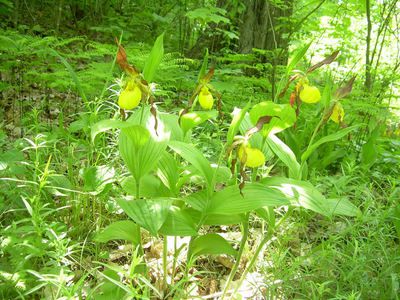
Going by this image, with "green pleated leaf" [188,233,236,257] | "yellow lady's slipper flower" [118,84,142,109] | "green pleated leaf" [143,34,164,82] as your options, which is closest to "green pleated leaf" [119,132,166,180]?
"yellow lady's slipper flower" [118,84,142,109]

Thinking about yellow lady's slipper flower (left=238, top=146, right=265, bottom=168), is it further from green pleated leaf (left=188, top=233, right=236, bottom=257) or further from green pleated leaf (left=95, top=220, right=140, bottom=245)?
green pleated leaf (left=95, top=220, right=140, bottom=245)

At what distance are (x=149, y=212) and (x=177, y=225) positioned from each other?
0.14 meters

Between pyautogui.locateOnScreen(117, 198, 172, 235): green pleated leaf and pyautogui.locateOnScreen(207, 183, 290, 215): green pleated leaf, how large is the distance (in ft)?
0.55

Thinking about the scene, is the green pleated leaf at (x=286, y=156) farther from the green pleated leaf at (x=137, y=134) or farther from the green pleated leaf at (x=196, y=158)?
the green pleated leaf at (x=137, y=134)

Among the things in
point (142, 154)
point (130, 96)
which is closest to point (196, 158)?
point (142, 154)

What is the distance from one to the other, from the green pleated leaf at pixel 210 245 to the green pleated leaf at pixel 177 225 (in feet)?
0.39

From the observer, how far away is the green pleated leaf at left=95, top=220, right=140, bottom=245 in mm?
1265

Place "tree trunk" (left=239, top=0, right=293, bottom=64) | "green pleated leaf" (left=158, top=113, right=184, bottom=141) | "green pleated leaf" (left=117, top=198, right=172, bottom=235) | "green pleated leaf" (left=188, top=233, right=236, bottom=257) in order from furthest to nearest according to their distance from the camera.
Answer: "tree trunk" (left=239, top=0, right=293, bottom=64) → "green pleated leaf" (left=158, top=113, right=184, bottom=141) → "green pleated leaf" (left=188, top=233, right=236, bottom=257) → "green pleated leaf" (left=117, top=198, right=172, bottom=235)

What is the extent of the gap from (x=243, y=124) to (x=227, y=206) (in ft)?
1.45

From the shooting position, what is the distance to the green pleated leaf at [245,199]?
113 centimetres

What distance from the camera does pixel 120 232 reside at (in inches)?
50.7

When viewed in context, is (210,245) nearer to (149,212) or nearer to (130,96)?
(149,212)

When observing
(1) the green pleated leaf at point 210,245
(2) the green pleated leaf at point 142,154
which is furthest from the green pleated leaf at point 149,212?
(1) the green pleated leaf at point 210,245

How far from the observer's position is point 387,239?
1630mm
